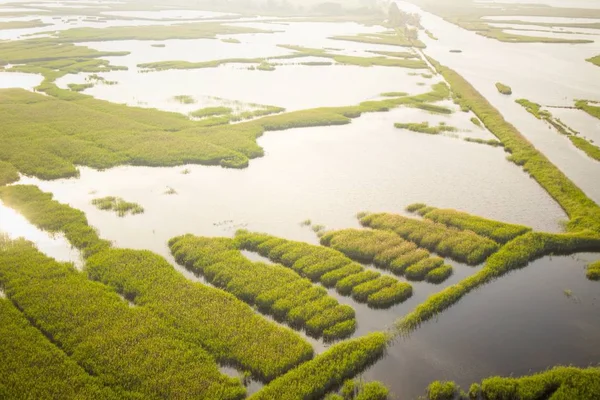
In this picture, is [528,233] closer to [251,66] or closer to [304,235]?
[304,235]

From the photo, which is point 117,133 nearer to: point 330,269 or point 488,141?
point 330,269

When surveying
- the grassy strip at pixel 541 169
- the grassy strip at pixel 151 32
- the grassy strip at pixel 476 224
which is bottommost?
the grassy strip at pixel 476 224

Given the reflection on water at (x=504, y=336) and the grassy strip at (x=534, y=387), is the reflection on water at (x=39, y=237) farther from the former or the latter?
the grassy strip at (x=534, y=387)

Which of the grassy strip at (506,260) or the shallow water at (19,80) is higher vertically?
the shallow water at (19,80)

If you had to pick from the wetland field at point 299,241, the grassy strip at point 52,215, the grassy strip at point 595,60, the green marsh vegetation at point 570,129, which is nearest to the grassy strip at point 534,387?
the wetland field at point 299,241

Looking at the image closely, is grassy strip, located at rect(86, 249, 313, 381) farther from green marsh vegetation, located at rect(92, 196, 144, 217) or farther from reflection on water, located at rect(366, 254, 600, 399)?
green marsh vegetation, located at rect(92, 196, 144, 217)

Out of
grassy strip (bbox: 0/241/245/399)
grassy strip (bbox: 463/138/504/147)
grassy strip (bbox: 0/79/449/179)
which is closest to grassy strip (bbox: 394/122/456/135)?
grassy strip (bbox: 463/138/504/147)

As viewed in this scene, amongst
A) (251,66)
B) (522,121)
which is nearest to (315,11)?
(251,66)

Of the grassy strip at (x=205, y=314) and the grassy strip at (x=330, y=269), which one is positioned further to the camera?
the grassy strip at (x=330, y=269)
